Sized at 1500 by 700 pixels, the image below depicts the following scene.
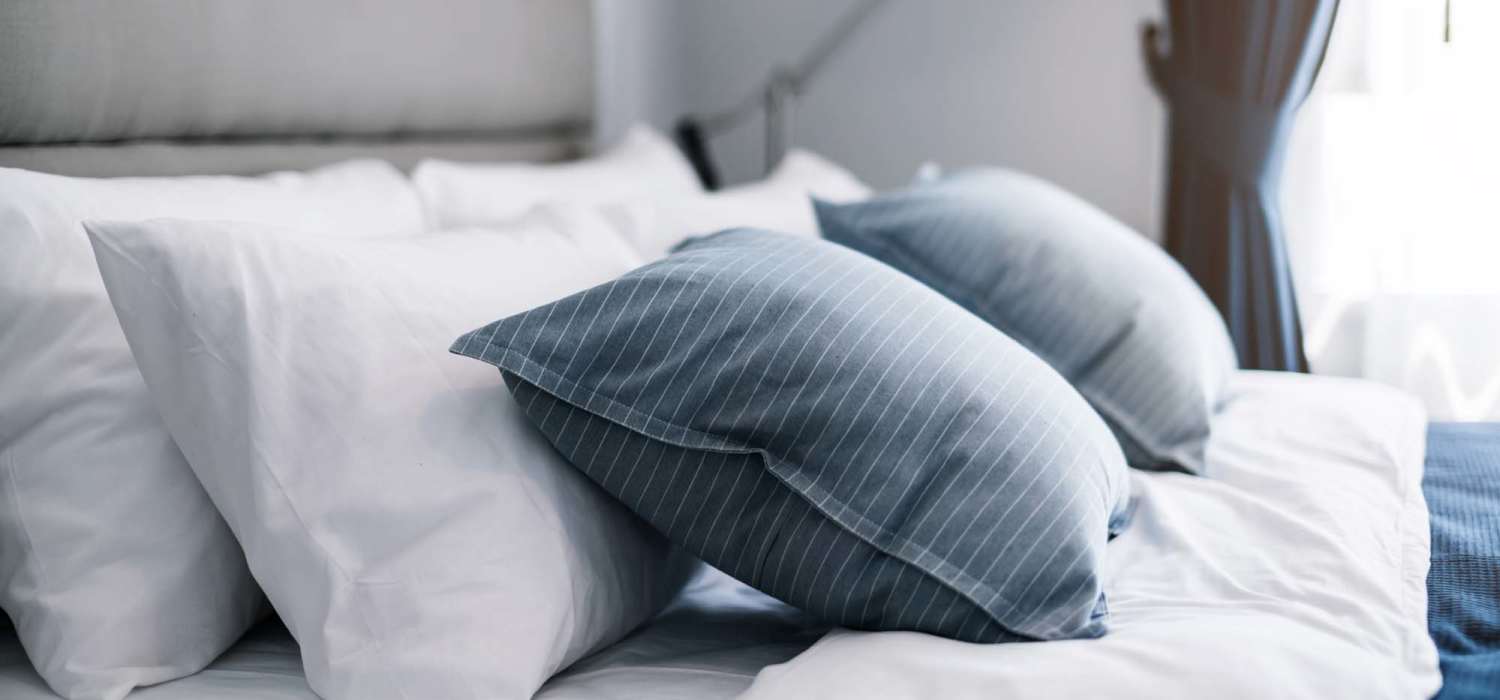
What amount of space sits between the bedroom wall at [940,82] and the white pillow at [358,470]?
160 cm

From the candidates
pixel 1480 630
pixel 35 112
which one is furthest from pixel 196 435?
pixel 1480 630

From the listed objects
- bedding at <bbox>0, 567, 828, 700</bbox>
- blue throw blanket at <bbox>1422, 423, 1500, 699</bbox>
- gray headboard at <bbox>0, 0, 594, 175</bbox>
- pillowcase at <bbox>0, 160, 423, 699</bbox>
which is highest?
gray headboard at <bbox>0, 0, 594, 175</bbox>

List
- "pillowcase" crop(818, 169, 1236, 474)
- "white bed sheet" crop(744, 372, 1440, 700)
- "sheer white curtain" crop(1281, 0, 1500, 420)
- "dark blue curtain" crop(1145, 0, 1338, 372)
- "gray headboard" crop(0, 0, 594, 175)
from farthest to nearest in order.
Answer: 1. "dark blue curtain" crop(1145, 0, 1338, 372)
2. "sheer white curtain" crop(1281, 0, 1500, 420)
3. "pillowcase" crop(818, 169, 1236, 474)
4. "gray headboard" crop(0, 0, 594, 175)
5. "white bed sheet" crop(744, 372, 1440, 700)

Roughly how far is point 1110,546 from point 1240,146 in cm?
133

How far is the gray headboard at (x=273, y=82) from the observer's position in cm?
101

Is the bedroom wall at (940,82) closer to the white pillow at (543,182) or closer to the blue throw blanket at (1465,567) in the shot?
the white pillow at (543,182)

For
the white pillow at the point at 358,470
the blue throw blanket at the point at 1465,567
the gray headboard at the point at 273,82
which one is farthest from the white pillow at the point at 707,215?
the blue throw blanket at the point at 1465,567

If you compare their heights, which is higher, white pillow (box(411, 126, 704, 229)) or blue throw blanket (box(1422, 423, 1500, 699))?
white pillow (box(411, 126, 704, 229))

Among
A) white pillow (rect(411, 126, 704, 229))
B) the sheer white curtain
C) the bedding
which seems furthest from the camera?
the sheer white curtain

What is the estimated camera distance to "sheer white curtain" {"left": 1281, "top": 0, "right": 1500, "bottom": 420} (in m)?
1.80

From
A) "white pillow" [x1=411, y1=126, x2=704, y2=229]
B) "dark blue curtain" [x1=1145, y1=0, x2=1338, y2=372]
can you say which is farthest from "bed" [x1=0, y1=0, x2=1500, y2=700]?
"dark blue curtain" [x1=1145, y1=0, x2=1338, y2=372]

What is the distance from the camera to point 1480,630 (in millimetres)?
837

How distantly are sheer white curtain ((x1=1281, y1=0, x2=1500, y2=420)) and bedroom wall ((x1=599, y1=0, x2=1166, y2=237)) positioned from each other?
1.79 ft

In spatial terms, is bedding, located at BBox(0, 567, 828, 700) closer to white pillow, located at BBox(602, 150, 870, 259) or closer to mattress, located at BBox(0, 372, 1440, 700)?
mattress, located at BBox(0, 372, 1440, 700)
